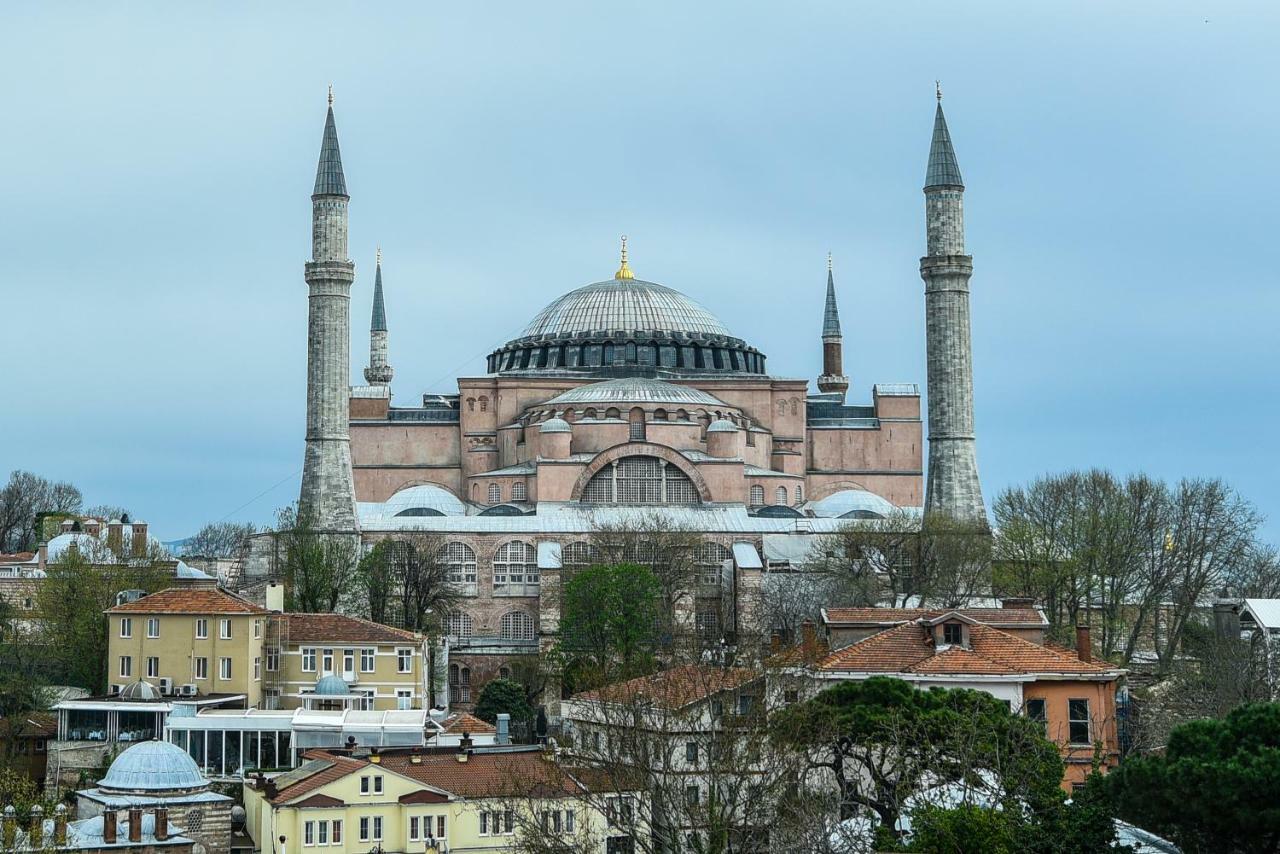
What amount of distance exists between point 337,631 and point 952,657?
16592 mm

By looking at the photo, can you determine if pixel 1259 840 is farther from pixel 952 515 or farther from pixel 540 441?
pixel 540 441

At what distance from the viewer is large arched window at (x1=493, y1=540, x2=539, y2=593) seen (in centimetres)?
5491

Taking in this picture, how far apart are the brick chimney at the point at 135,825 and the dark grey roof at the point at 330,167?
29.8 m

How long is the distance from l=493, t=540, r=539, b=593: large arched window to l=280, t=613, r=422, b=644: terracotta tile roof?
430 inches

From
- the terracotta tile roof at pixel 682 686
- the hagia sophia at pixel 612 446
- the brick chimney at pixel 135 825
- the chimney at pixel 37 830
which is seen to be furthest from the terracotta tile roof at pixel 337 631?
the terracotta tile roof at pixel 682 686

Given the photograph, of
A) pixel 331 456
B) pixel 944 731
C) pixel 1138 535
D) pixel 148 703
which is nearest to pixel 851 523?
pixel 1138 535

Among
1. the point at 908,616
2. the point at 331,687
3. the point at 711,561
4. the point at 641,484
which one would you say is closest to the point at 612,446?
the point at 641,484

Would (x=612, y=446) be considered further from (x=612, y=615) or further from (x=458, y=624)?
(x=612, y=615)

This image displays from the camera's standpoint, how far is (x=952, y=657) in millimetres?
30016

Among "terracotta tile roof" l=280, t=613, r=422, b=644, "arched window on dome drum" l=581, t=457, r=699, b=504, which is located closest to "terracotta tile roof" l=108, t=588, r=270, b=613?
"terracotta tile roof" l=280, t=613, r=422, b=644

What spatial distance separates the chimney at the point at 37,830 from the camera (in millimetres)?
26266

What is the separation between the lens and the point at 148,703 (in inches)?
1516

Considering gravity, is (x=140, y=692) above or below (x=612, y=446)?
below

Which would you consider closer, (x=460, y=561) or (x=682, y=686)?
(x=682, y=686)
